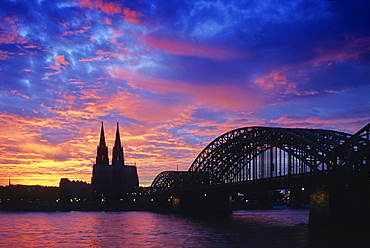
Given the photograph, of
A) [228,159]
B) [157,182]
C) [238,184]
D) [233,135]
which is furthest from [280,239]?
[157,182]

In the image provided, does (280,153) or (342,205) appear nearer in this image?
(342,205)

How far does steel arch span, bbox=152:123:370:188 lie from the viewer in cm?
6644

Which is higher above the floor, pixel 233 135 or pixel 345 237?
pixel 233 135

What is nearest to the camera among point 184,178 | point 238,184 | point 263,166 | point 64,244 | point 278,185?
point 64,244

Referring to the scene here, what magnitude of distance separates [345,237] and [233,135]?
57.2m

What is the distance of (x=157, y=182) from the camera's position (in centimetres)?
17562

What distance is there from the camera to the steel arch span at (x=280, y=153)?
2616 inches

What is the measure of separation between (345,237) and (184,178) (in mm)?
100836

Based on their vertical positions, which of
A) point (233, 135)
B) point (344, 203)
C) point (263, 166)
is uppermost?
point (233, 135)

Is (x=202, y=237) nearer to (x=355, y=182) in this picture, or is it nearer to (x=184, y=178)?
(x=355, y=182)

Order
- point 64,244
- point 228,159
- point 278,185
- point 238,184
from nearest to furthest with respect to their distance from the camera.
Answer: point 64,244 → point 278,185 → point 238,184 → point 228,159

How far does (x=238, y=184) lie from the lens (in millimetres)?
93312

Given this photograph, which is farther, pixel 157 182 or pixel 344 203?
pixel 157 182

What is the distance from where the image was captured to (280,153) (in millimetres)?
89688
